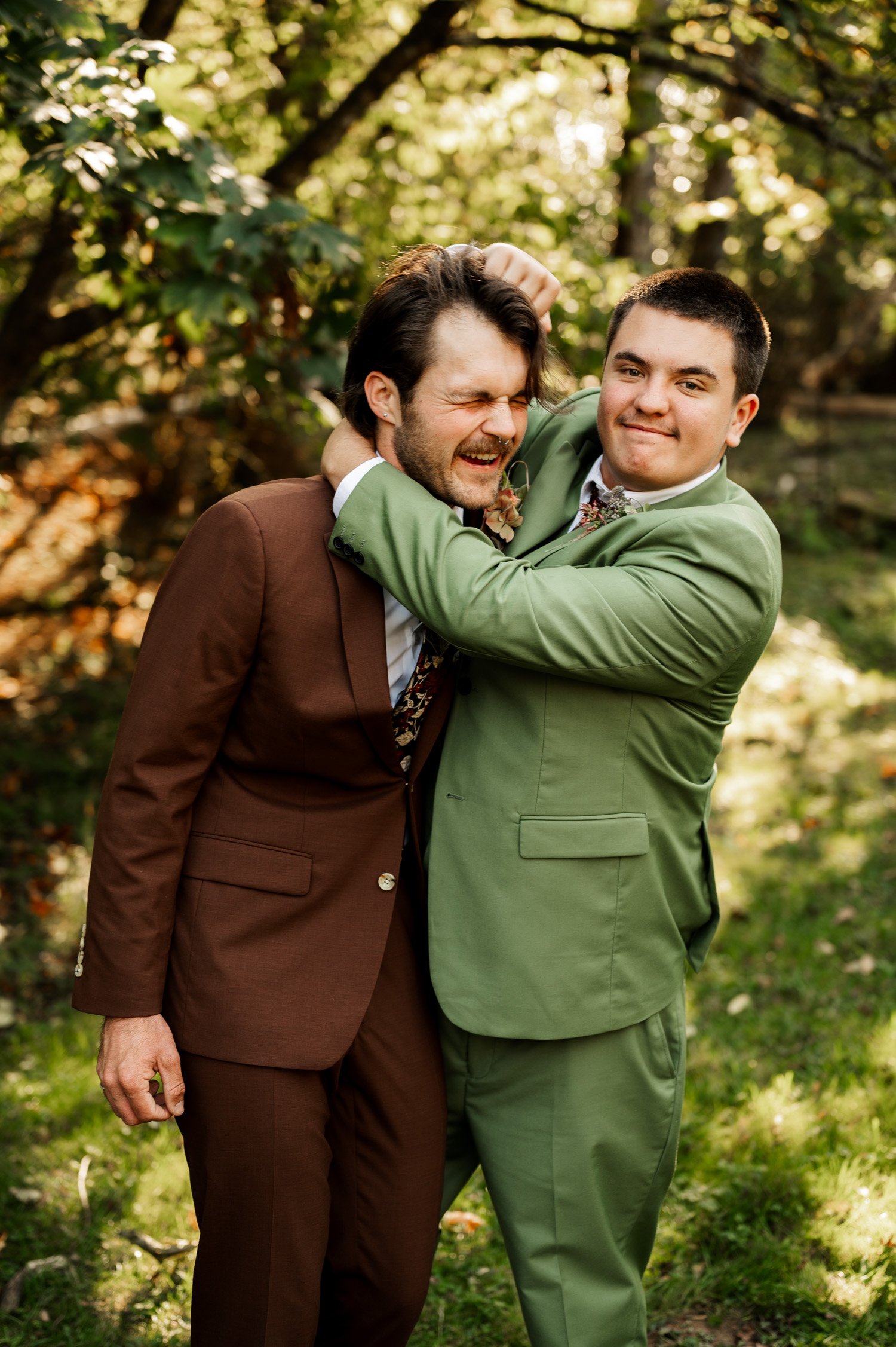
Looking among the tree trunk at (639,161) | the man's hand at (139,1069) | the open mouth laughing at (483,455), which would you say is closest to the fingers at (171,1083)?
the man's hand at (139,1069)

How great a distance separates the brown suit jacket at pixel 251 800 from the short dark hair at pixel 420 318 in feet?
0.98

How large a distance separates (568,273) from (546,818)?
3.96m

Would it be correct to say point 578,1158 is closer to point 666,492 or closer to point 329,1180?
point 329,1180

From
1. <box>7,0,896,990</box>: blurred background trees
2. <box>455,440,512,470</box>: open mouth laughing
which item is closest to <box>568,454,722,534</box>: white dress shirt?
<box>455,440,512,470</box>: open mouth laughing

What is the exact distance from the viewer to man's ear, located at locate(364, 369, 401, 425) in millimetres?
Answer: 2340

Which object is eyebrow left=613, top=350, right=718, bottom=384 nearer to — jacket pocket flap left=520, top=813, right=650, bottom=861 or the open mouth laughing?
the open mouth laughing

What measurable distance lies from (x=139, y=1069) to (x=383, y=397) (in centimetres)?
147

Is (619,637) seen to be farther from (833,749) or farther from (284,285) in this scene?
(833,749)

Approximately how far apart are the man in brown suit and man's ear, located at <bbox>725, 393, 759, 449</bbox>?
47 centimetres

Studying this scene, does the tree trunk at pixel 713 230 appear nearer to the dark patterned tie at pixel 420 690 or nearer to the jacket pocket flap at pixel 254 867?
the dark patterned tie at pixel 420 690

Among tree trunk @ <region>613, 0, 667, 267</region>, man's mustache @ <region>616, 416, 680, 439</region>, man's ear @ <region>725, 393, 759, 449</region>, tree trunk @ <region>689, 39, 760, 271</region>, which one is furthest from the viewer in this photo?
tree trunk @ <region>689, 39, 760, 271</region>

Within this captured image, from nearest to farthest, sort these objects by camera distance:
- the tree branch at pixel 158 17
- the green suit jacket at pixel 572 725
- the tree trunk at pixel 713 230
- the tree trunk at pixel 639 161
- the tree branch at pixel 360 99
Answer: the green suit jacket at pixel 572 725
the tree branch at pixel 158 17
the tree branch at pixel 360 99
the tree trunk at pixel 639 161
the tree trunk at pixel 713 230

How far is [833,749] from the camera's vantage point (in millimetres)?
7004

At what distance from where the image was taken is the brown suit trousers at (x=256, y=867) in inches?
85.1
